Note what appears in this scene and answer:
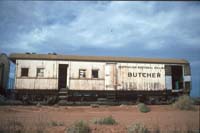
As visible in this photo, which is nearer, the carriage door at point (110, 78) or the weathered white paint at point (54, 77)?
the weathered white paint at point (54, 77)

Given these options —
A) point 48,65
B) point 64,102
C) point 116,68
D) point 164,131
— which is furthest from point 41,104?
point 164,131

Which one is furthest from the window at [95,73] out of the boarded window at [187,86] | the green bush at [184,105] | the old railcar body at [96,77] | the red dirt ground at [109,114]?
the boarded window at [187,86]

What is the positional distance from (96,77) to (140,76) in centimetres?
424

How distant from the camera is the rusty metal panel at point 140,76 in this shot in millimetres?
21719

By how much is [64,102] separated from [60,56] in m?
4.30

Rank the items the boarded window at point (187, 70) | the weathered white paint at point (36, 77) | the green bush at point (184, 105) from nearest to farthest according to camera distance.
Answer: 1. the green bush at point (184, 105)
2. the weathered white paint at point (36, 77)
3. the boarded window at point (187, 70)

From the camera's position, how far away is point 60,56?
21.5 metres

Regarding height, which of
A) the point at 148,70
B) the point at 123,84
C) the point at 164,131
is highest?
the point at 148,70

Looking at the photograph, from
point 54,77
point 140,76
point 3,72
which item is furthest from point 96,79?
point 3,72

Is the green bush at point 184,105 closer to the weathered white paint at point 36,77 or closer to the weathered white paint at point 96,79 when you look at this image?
the weathered white paint at point 96,79

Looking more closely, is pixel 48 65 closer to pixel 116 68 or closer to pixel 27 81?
pixel 27 81

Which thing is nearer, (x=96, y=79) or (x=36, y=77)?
(x=36, y=77)

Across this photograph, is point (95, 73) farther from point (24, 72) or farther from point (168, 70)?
point (168, 70)

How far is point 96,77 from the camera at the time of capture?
21453 millimetres
